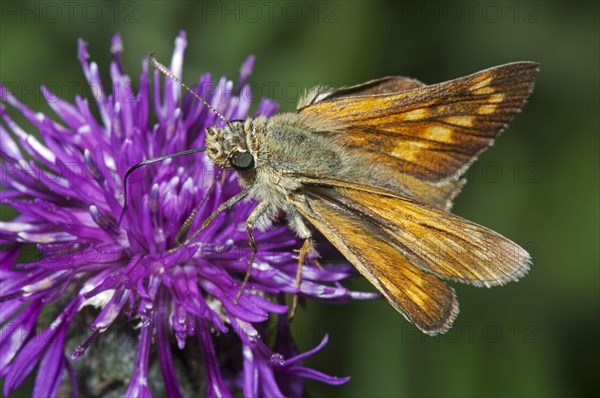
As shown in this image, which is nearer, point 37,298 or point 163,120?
point 37,298

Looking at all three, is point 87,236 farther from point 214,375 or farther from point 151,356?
point 214,375

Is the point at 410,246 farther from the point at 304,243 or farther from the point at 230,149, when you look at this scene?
the point at 230,149

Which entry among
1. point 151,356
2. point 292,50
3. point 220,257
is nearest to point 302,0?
point 292,50

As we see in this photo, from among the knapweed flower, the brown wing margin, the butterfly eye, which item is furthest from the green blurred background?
the butterfly eye

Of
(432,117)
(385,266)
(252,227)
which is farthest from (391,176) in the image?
(252,227)

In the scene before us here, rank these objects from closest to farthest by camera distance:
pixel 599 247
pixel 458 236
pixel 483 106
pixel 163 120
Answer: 1. pixel 458 236
2. pixel 483 106
3. pixel 163 120
4. pixel 599 247

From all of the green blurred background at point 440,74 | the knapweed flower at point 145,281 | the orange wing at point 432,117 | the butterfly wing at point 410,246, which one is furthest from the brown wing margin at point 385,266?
the green blurred background at point 440,74
